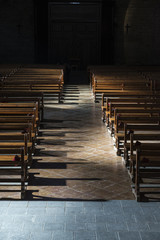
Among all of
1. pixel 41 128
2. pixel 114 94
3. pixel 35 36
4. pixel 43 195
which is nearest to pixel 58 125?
pixel 41 128

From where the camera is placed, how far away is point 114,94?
11.1m

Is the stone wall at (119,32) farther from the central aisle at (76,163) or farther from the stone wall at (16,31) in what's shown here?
the central aisle at (76,163)

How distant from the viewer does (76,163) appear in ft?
21.9

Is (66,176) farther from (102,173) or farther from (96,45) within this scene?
(96,45)

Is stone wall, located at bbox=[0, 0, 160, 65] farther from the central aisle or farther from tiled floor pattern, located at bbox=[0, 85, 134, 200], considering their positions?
tiled floor pattern, located at bbox=[0, 85, 134, 200]

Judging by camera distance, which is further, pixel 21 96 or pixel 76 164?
pixel 21 96

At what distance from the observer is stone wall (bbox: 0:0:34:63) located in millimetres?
24812

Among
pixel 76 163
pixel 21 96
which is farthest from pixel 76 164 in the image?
pixel 21 96

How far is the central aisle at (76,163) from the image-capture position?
5402 mm

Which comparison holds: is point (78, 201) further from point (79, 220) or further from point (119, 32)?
point (119, 32)

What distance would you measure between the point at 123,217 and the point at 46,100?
9.43 m

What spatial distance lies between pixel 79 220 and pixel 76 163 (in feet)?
7.26

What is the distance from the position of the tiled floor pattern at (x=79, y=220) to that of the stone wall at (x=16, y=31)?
2125 centimetres

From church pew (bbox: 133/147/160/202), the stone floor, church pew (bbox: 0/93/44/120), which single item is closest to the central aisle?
the stone floor
